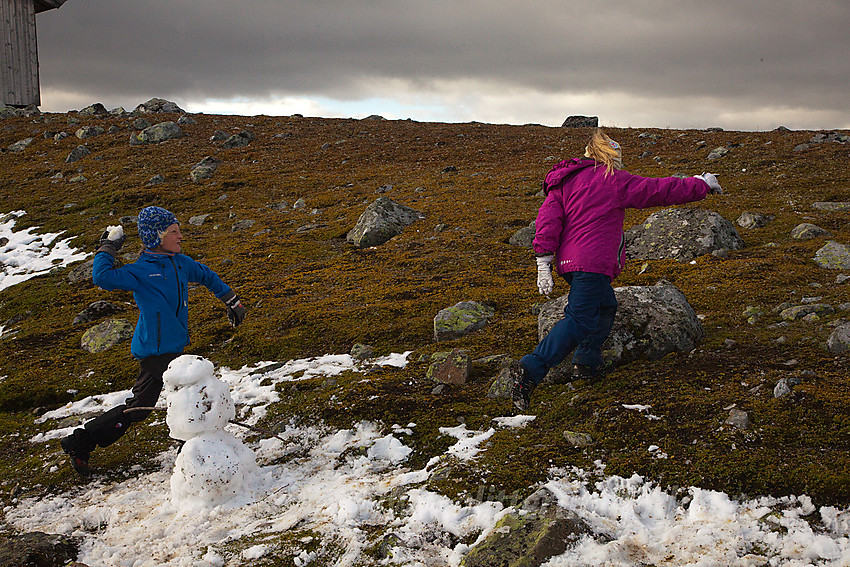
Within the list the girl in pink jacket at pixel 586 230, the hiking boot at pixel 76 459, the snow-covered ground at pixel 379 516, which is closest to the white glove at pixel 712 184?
the girl in pink jacket at pixel 586 230

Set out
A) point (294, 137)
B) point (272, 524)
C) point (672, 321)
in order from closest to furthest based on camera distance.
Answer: point (272, 524), point (672, 321), point (294, 137)

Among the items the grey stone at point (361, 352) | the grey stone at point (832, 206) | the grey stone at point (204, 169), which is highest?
the grey stone at point (204, 169)

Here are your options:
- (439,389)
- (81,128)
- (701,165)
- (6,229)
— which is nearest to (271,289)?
(439,389)

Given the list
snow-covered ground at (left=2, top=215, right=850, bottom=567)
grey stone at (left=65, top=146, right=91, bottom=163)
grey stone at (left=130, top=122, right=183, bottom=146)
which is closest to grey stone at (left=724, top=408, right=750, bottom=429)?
snow-covered ground at (left=2, top=215, right=850, bottom=567)

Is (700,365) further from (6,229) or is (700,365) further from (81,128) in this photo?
(81,128)

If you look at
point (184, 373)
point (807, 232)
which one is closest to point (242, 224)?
point (184, 373)

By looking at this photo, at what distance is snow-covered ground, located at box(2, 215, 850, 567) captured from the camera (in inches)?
152

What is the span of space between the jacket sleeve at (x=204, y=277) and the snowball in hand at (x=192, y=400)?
51.0 inches

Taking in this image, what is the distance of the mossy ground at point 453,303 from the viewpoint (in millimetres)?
5039

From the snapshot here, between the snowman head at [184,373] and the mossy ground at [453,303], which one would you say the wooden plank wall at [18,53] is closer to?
the mossy ground at [453,303]

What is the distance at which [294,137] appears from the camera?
103ft

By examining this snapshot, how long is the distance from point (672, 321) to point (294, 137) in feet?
91.4

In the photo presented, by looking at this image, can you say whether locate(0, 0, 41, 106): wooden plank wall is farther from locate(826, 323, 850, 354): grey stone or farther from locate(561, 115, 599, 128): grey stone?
locate(826, 323, 850, 354): grey stone

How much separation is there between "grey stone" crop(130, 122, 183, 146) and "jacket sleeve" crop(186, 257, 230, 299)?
88.2 ft
